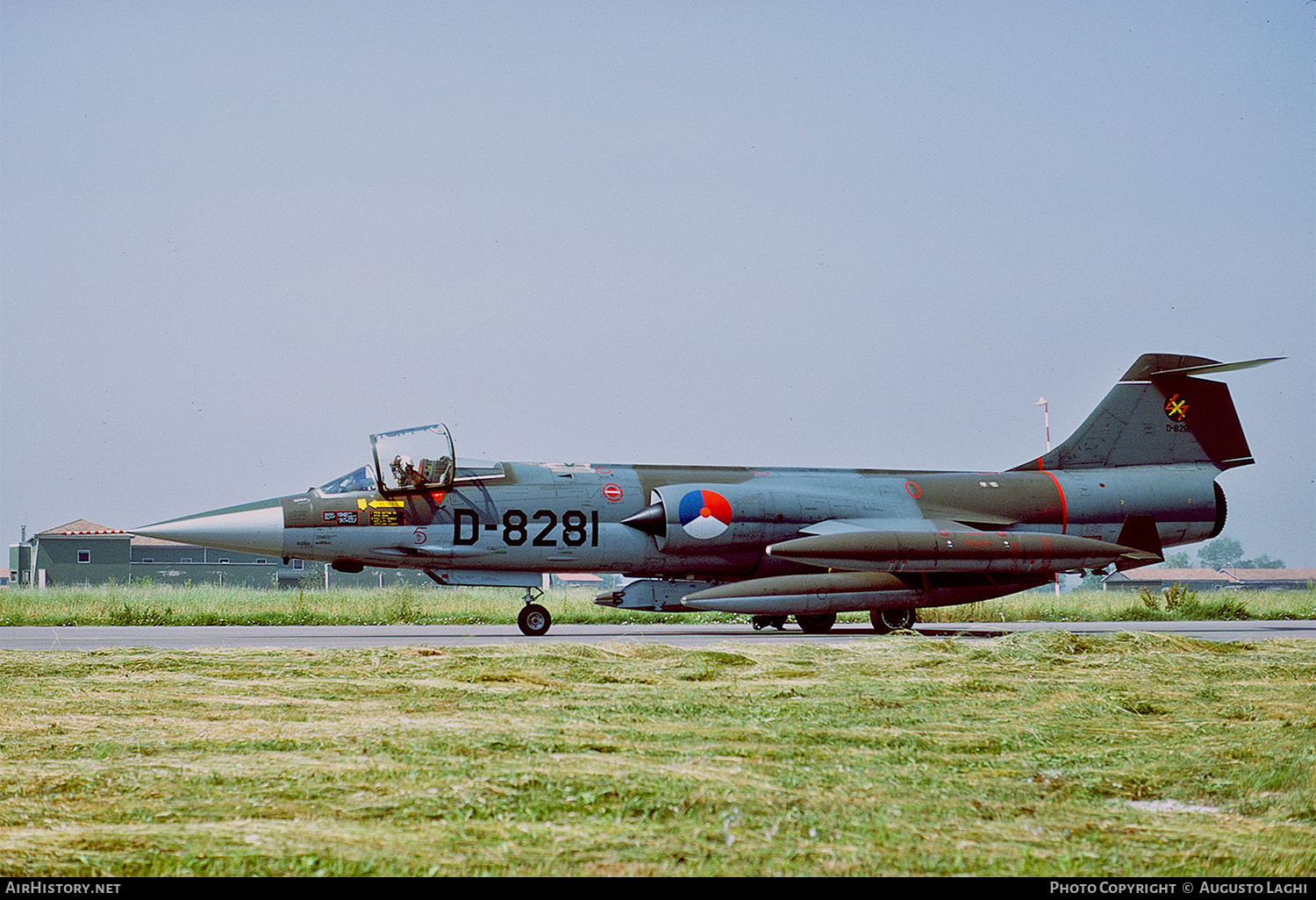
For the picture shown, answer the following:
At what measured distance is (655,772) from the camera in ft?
15.8

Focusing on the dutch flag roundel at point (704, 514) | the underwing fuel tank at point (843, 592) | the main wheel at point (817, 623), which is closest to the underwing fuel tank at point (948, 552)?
the underwing fuel tank at point (843, 592)

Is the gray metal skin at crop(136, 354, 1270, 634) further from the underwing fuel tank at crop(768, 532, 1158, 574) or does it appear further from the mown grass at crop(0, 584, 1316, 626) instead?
the mown grass at crop(0, 584, 1316, 626)

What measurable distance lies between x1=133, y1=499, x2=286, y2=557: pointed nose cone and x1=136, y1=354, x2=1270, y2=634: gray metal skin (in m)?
0.02

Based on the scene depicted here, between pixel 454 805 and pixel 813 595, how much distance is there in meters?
12.3

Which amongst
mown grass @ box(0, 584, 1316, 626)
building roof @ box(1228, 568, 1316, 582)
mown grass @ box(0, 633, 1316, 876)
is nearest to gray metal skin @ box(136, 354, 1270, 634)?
mown grass @ box(0, 584, 1316, 626)

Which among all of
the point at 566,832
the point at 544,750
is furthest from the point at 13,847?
the point at 544,750

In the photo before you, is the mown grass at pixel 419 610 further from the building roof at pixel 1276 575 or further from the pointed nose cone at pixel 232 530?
the building roof at pixel 1276 575

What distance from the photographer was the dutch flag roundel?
1738cm

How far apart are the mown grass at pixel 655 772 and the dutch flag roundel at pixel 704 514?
27.1 ft

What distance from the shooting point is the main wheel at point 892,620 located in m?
17.4

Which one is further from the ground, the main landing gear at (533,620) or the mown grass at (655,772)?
the mown grass at (655,772)

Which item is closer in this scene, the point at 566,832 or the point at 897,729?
the point at 566,832
